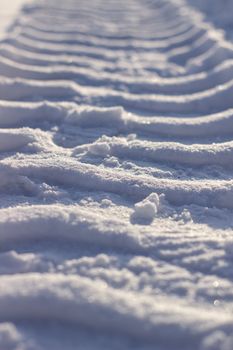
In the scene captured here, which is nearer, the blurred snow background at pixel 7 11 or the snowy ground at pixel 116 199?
the snowy ground at pixel 116 199

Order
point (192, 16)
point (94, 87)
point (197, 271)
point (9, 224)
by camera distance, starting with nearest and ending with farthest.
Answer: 1. point (197, 271)
2. point (9, 224)
3. point (94, 87)
4. point (192, 16)

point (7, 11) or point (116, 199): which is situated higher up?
point (7, 11)

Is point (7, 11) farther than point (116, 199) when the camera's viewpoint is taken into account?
Yes

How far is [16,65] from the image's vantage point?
3.01 m

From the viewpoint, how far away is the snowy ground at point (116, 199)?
131cm

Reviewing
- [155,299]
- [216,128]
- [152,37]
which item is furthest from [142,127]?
[152,37]

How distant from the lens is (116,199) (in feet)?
6.02

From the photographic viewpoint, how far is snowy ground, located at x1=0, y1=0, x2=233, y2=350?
131 cm

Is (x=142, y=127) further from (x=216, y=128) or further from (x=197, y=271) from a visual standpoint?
(x=197, y=271)

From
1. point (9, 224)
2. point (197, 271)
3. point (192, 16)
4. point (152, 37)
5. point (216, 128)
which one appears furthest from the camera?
point (192, 16)

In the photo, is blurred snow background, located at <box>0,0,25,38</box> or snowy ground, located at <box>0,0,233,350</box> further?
blurred snow background, located at <box>0,0,25,38</box>

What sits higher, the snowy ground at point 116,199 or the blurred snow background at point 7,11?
the blurred snow background at point 7,11

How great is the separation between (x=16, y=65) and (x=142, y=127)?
1.02 metres

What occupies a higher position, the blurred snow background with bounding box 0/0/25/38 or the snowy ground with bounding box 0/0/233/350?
the blurred snow background with bounding box 0/0/25/38
